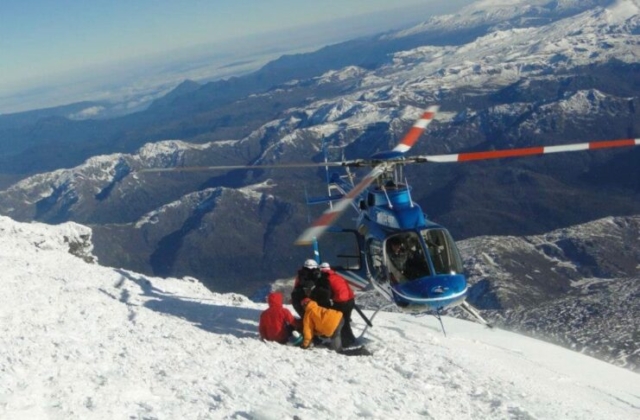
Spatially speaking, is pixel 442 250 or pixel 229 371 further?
pixel 442 250

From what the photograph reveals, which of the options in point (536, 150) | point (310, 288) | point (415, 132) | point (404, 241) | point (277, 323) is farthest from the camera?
point (415, 132)

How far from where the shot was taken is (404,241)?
86.1 feet

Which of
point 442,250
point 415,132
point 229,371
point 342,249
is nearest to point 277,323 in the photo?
point 229,371

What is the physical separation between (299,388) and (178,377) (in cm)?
368

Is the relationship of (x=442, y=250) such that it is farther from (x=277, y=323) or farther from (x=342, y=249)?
(x=277, y=323)

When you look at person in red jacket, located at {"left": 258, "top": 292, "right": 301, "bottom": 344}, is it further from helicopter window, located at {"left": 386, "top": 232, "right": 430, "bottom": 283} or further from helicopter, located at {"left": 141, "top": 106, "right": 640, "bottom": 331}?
helicopter window, located at {"left": 386, "top": 232, "right": 430, "bottom": 283}

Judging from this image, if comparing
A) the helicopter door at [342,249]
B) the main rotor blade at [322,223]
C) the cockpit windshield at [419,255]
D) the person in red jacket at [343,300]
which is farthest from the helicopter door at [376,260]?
the main rotor blade at [322,223]

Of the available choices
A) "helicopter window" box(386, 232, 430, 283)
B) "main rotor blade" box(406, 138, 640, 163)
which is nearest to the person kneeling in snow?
"helicopter window" box(386, 232, 430, 283)

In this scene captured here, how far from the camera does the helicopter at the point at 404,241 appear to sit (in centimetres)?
2495

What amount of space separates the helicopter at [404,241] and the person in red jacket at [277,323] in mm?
2908

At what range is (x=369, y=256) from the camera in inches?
1134

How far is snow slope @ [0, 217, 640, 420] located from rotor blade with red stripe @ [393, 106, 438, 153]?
29.0ft

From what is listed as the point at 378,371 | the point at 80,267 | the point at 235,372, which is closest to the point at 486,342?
the point at 378,371

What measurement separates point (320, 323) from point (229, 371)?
15.2 ft
